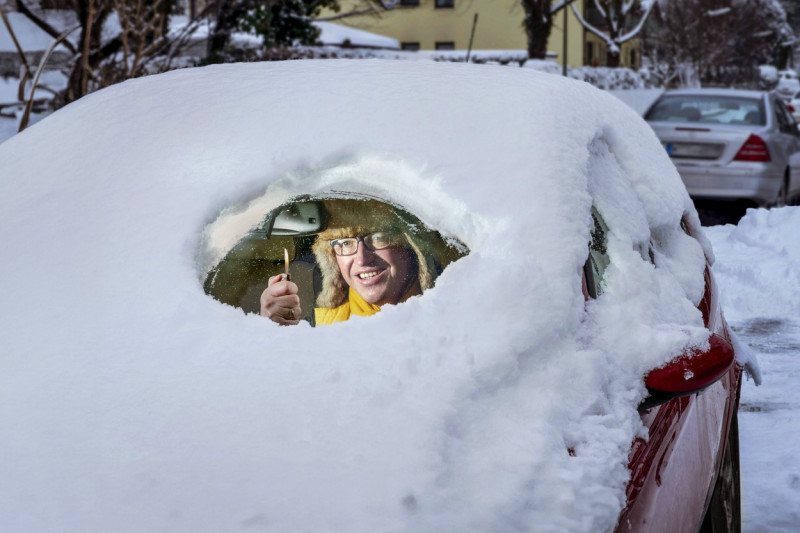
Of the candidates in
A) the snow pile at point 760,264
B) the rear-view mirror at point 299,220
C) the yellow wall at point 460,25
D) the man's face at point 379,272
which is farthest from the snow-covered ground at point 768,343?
the yellow wall at point 460,25

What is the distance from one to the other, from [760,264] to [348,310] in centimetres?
642

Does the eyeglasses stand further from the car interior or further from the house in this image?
the house

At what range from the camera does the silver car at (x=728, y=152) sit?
11.1m

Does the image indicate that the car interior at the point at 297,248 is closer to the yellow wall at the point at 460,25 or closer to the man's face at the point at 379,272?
the man's face at the point at 379,272

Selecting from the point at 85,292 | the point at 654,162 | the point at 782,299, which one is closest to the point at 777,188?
the point at 782,299

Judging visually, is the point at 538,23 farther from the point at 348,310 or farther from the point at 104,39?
the point at 348,310

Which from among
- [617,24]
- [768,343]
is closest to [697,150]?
[768,343]

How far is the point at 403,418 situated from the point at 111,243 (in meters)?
0.77

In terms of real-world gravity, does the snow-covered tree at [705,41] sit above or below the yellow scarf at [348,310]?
below

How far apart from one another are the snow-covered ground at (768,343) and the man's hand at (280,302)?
7.05 ft

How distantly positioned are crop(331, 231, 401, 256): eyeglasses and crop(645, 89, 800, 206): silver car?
9.10 m

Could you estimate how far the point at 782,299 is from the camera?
7.56m

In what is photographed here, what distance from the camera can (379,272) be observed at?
7.95 feet

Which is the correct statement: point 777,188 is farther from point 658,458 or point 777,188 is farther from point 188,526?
point 188,526
